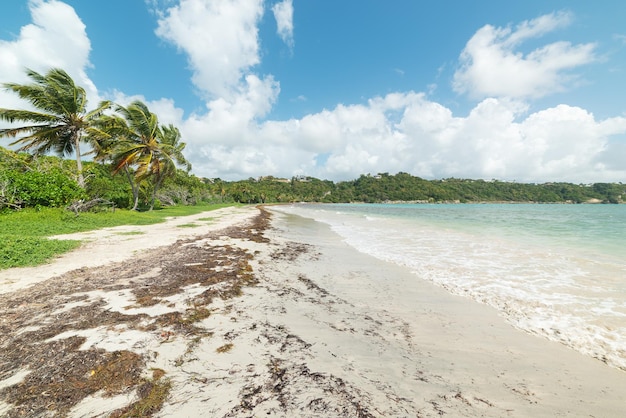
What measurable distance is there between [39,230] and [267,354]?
45.0 feet

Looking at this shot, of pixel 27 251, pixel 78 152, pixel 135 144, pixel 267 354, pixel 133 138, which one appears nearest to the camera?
pixel 267 354

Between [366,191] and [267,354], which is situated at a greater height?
[366,191]

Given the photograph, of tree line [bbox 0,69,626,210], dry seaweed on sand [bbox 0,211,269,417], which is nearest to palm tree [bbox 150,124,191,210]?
tree line [bbox 0,69,626,210]

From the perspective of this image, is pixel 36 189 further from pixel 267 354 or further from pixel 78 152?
pixel 267 354

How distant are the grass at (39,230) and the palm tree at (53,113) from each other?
5.87 metres

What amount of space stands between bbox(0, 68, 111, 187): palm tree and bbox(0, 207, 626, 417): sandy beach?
1833cm

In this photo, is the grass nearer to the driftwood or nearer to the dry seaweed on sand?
the driftwood

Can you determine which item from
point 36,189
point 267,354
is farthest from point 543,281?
point 36,189

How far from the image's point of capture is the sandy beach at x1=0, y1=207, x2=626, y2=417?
2324 millimetres

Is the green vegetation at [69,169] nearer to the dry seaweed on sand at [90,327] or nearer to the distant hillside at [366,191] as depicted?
the distant hillside at [366,191]

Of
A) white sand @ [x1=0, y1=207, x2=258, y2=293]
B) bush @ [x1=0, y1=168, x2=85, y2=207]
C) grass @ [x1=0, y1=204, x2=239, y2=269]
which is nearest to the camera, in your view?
white sand @ [x1=0, y1=207, x2=258, y2=293]

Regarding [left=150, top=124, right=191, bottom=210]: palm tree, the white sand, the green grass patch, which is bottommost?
the white sand

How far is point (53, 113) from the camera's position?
1808 centimetres

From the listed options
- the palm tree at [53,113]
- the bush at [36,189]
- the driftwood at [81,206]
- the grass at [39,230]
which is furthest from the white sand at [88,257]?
the palm tree at [53,113]
